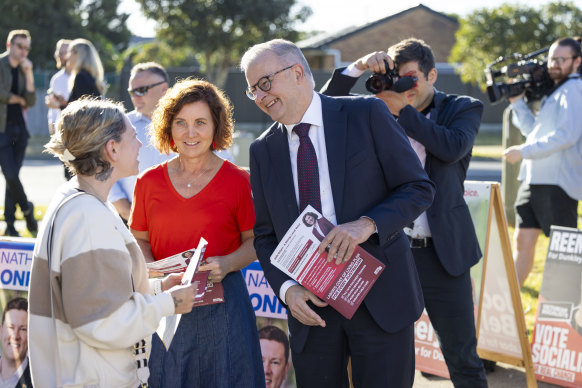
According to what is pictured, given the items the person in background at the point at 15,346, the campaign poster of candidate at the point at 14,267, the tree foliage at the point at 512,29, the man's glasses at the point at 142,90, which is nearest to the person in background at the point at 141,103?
the man's glasses at the point at 142,90

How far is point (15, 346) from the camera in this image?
4.31 metres

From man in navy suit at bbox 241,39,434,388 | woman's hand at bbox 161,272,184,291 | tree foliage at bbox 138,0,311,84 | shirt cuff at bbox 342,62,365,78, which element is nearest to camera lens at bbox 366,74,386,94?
shirt cuff at bbox 342,62,365,78

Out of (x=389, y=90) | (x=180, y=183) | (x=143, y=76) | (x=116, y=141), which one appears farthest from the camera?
(x=143, y=76)

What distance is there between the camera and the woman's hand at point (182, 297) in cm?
259

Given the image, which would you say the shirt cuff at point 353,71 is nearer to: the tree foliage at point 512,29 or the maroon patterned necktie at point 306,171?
the maroon patterned necktie at point 306,171

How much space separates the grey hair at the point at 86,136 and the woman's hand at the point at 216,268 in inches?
28.8

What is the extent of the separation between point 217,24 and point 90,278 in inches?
1403

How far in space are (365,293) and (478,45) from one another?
25803 mm

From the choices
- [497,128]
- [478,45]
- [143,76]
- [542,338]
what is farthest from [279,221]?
[497,128]

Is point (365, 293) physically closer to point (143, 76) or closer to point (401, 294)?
point (401, 294)

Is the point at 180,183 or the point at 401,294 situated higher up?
the point at 180,183

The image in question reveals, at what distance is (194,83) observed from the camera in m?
3.27

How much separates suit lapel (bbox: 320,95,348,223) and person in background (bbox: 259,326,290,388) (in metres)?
1.67

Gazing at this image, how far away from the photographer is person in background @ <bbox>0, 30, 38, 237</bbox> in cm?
857
